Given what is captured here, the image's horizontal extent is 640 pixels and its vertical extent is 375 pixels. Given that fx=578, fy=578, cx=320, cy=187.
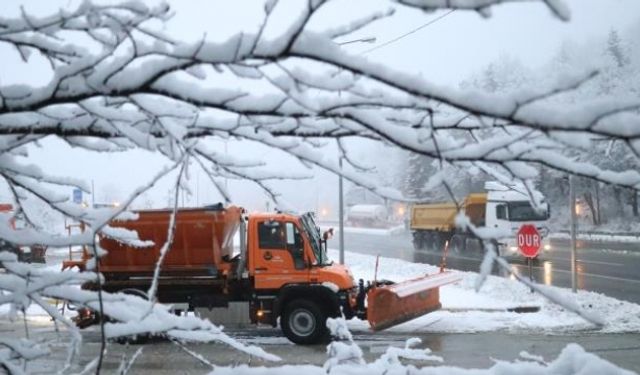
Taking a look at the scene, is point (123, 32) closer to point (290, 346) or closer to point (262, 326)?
point (290, 346)

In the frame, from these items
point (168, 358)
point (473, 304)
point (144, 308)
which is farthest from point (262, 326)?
point (144, 308)

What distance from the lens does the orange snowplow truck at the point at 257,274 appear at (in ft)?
33.2

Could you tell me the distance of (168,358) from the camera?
934 centimetres

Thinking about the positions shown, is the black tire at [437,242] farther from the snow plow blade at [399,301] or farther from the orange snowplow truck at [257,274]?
the orange snowplow truck at [257,274]

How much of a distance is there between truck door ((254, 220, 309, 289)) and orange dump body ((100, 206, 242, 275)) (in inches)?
29.0

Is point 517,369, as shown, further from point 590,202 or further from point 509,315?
point 590,202

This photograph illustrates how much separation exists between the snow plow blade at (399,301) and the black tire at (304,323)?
0.90 m

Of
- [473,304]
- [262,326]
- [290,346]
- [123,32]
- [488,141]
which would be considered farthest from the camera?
[473,304]

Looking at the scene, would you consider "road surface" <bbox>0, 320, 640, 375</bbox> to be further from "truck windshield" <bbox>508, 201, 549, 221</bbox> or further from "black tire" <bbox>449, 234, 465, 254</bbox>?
"black tire" <bbox>449, 234, 465, 254</bbox>

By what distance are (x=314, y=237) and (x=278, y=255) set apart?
78cm

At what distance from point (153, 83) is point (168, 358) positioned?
8337mm

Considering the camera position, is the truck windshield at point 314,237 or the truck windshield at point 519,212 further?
the truck windshield at point 519,212

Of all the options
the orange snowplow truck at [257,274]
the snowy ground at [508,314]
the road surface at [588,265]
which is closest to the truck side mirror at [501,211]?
the road surface at [588,265]

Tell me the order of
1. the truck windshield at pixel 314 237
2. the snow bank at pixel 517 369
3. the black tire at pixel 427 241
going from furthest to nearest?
the black tire at pixel 427 241, the truck windshield at pixel 314 237, the snow bank at pixel 517 369
